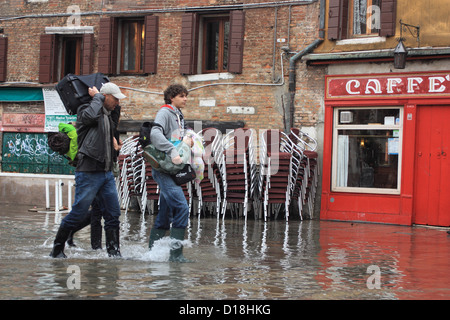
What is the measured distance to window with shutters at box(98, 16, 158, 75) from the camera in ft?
58.0

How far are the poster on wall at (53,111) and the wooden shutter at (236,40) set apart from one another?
4568 millimetres

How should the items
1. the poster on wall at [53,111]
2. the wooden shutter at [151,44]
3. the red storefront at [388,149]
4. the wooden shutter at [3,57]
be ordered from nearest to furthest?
the red storefront at [388,149] → the wooden shutter at [151,44] → the poster on wall at [53,111] → the wooden shutter at [3,57]

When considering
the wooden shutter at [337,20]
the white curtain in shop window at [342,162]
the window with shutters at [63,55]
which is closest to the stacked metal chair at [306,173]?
the white curtain in shop window at [342,162]

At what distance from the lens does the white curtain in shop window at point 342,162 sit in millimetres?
15266

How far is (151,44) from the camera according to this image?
56.2 feet

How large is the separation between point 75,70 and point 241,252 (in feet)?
36.4

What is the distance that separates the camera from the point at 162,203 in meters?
8.09

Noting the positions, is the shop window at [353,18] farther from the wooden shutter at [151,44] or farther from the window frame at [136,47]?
the window frame at [136,47]

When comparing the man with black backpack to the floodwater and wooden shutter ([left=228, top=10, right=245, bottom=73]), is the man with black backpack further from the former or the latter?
wooden shutter ([left=228, top=10, right=245, bottom=73])

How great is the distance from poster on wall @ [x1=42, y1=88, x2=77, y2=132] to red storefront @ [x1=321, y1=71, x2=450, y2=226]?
6.84 m

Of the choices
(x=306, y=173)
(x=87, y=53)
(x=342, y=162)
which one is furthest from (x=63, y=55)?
(x=342, y=162)

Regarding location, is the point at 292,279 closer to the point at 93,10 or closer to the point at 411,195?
the point at 411,195

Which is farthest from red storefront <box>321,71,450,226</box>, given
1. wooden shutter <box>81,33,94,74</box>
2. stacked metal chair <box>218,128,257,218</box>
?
wooden shutter <box>81,33,94,74</box>
